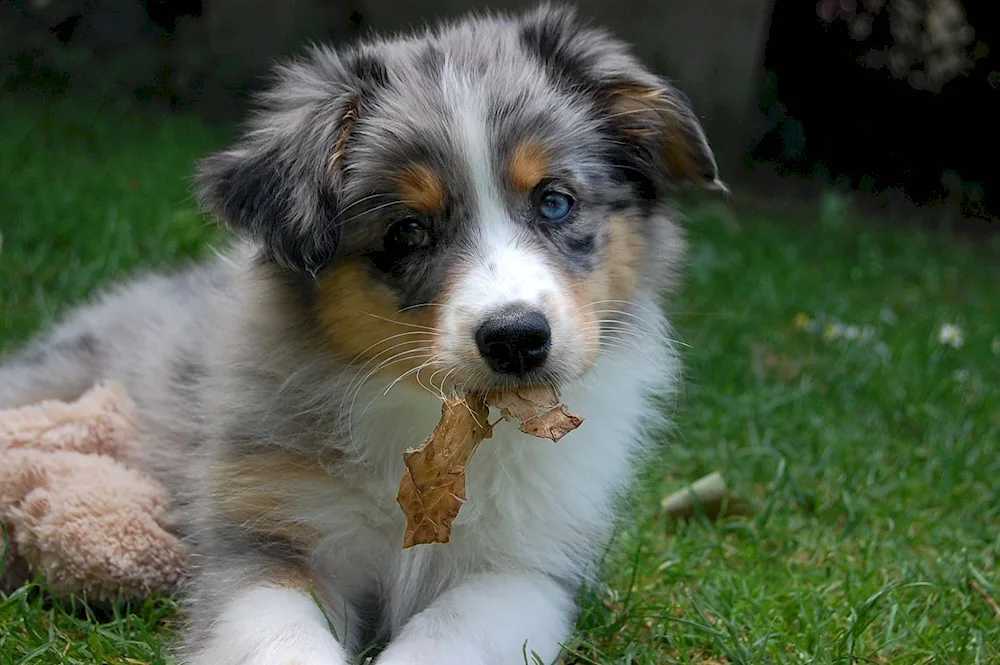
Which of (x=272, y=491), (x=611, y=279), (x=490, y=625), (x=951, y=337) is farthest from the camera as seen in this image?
(x=951, y=337)

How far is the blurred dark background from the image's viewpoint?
8516 millimetres

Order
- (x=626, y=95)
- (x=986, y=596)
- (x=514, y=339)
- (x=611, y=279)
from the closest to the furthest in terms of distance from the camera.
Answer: (x=514, y=339)
(x=611, y=279)
(x=626, y=95)
(x=986, y=596)

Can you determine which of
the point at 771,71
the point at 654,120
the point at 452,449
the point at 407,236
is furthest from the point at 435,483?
the point at 771,71

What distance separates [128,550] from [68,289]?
9.01 ft

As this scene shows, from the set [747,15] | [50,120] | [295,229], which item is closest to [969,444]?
[295,229]

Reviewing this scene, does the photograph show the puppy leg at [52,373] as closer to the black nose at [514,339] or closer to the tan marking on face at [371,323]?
the tan marking on face at [371,323]

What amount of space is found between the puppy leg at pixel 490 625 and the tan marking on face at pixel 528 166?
0.97m

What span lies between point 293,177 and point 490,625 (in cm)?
114

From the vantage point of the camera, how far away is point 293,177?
8.63ft

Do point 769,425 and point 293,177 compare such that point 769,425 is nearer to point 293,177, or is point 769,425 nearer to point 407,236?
point 407,236

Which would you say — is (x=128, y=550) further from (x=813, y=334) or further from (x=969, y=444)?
(x=813, y=334)

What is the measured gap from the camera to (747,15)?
944 cm

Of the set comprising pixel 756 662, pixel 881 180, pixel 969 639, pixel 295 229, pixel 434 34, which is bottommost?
pixel 881 180

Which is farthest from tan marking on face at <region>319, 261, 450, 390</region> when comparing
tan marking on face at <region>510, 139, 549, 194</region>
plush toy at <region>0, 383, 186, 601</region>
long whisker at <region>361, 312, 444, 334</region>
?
plush toy at <region>0, 383, 186, 601</region>
